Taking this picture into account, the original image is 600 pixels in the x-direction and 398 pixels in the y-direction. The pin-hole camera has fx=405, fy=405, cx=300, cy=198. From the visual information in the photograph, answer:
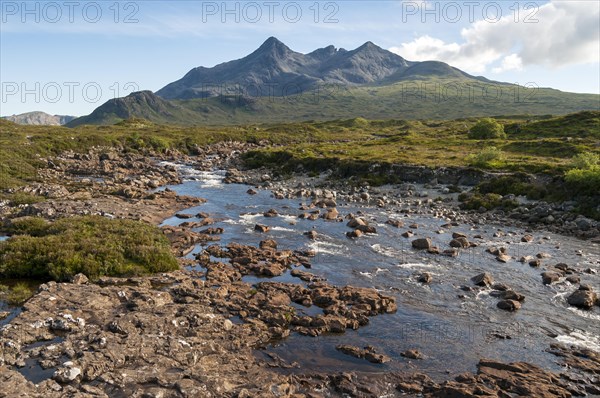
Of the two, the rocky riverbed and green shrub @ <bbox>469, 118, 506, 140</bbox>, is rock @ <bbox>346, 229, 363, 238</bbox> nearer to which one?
the rocky riverbed

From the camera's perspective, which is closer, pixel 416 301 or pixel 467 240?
pixel 416 301

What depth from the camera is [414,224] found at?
136ft

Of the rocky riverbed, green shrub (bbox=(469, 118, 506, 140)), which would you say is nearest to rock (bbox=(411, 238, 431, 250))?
the rocky riverbed

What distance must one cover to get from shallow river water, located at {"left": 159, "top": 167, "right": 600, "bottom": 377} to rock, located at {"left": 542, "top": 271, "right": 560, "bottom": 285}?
1.19 feet

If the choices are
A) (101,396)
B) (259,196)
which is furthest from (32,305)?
(259,196)

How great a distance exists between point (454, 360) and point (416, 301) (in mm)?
6013

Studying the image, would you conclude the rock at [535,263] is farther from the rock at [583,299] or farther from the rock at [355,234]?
the rock at [355,234]

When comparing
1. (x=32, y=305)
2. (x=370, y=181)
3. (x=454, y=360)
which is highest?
(x=370, y=181)

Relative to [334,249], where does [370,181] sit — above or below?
above

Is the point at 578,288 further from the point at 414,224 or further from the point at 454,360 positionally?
the point at 414,224

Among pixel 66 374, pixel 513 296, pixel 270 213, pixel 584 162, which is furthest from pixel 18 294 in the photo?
pixel 584 162

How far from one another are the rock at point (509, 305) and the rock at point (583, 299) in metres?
3.49

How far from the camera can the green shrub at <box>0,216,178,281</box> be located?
23984mm

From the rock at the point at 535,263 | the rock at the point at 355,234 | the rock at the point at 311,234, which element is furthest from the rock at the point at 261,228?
the rock at the point at 535,263
